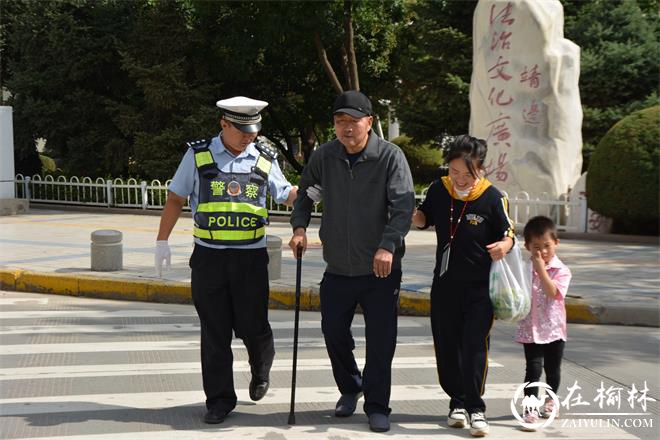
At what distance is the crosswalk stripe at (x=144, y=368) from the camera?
20.3 ft

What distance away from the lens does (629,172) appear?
1409 centimetres

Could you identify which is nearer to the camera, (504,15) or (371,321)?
(371,321)

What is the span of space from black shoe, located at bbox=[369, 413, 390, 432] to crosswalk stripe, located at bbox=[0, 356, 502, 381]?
1567 mm

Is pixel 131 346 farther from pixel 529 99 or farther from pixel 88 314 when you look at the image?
pixel 529 99

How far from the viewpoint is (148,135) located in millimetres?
21250

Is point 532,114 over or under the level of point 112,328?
over

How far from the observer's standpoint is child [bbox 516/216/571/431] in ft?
16.3

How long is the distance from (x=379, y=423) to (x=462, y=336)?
0.66m

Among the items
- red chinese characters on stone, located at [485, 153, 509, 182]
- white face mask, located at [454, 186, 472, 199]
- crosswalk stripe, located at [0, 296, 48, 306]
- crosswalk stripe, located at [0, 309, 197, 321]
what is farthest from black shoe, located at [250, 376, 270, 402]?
red chinese characters on stone, located at [485, 153, 509, 182]

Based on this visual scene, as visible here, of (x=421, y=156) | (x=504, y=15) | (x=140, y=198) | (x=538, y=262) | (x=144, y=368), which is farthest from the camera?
(x=421, y=156)

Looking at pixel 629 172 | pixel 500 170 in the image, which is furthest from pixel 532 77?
pixel 629 172

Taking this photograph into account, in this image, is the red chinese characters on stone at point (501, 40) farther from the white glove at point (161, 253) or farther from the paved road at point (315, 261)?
the white glove at point (161, 253)

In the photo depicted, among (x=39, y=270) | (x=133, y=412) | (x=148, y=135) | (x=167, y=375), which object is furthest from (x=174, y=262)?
(x=148, y=135)

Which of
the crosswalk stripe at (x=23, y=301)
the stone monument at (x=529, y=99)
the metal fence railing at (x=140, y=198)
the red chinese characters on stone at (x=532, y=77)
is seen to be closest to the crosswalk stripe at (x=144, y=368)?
the crosswalk stripe at (x=23, y=301)
